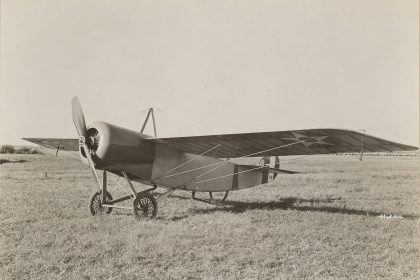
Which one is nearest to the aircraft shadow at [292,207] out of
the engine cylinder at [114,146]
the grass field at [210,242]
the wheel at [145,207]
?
the grass field at [210,242]

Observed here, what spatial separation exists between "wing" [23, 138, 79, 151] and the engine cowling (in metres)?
3.02

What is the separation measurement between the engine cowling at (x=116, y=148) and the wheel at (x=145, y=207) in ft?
2.00

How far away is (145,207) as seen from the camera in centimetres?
900

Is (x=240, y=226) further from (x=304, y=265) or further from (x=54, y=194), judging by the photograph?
(x=54, y=194)

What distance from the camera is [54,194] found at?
12570 millimetres

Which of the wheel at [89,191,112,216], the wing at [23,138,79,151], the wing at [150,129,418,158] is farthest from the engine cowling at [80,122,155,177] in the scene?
the wing at [23,138,79,151]

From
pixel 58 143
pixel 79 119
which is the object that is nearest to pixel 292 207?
pixel 79 119

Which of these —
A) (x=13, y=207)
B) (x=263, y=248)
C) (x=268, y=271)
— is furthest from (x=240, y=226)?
(x=13, y=207)

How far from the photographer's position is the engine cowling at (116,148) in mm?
8328

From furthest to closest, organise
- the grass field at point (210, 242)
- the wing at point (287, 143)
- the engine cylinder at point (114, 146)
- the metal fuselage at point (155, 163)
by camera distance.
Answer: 1. the metal fuselage at point (155, 163)
2. the engine cylinder at point (114, 146)
3. the wing at point (287, 143)
4. the grass field at point (210, 242)

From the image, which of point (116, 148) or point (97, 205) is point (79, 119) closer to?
point (116, 148)

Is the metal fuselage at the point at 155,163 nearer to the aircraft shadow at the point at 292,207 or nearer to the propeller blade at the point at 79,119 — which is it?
the propeller blade at the point at 79,119

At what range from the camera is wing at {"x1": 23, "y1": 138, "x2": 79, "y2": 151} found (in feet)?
37.3

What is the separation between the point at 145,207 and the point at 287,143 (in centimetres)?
366
